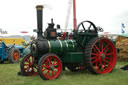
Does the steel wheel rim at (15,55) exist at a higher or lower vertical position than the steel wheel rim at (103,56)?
lower

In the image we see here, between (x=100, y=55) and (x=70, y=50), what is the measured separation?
3.11 ft

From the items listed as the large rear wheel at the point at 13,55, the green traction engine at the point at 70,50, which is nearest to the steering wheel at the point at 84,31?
the green traction engine at the point at 70,50

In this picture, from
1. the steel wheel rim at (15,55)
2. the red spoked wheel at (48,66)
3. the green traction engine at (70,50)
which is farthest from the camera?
the steel wheel rim at (15,55)

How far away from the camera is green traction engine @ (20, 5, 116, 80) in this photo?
5055 mm

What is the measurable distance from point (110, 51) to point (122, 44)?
10.7 feet

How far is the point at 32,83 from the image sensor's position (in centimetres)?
447

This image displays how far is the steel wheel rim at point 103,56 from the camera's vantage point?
5.56m

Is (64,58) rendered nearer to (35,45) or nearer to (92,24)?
(35,45)

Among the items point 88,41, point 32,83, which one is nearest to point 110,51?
point 88,41

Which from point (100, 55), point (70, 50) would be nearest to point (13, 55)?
point (70, 50)

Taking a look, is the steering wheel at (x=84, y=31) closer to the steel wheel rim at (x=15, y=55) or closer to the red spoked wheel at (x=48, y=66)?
the red spoked wheel at (x=48, y=66)

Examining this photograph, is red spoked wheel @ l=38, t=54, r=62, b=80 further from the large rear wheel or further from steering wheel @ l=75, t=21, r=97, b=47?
the large rear wheel

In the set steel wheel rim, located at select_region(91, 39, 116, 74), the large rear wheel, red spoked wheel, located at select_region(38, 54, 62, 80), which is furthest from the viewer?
the large rear wheel

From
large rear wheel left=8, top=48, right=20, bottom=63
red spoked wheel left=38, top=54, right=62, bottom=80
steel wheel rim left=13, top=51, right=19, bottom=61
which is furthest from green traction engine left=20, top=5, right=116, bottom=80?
steel wheel rim left=13, top=51, right=19, bottom=61
